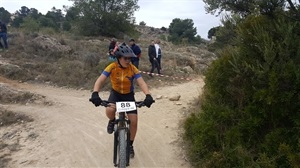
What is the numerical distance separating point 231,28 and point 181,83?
615 cm

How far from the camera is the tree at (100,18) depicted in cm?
2723

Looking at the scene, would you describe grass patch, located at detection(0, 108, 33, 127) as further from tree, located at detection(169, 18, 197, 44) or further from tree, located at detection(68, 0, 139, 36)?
tree, located at detection(169, 18, 197, 44)

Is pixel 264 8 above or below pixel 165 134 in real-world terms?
above

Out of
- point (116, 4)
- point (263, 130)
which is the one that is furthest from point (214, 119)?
point (116, 4)

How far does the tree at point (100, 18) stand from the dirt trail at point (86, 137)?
17839 millimetres

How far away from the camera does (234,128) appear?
521cm

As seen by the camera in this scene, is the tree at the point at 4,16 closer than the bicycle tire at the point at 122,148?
No

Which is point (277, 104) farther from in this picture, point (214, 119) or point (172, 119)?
point (172, 119)

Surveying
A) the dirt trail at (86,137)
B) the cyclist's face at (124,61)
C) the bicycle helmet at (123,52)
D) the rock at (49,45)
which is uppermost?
the rock at (49,45)

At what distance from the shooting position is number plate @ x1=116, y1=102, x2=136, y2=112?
4523 mm

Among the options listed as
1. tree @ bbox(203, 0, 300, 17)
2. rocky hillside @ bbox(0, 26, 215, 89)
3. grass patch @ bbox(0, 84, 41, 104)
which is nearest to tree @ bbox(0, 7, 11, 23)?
rocky hillside @ bbox(0, 26, 215, 89)

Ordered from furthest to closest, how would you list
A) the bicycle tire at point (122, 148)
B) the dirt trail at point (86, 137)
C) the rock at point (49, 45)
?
the rock at point (49, 45) → the dirt trail at point (86, 137) → the bicycle tire at point (122, 148)

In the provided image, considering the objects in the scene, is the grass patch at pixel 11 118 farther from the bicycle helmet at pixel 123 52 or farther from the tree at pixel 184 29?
the tree at pixel 184 29

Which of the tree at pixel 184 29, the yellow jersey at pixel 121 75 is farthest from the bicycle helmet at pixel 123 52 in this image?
the tree at pixel 184 29
